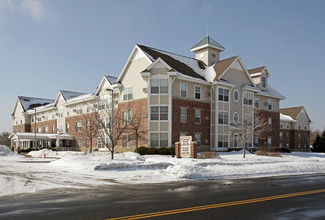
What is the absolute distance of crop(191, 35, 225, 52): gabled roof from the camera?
146 feet

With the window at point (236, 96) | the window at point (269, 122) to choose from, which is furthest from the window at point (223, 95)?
the window at point (269, 122)

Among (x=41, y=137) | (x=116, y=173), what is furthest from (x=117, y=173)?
(x=41, y=137)

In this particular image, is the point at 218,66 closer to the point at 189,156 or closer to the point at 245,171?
the point at 189,156

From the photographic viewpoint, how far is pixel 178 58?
134 ft

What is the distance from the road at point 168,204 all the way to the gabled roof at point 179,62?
84.5 ft

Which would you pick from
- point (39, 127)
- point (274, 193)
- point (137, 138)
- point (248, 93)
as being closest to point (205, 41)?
point (248, 93)

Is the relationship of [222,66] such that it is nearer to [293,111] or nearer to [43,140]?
[293,111]

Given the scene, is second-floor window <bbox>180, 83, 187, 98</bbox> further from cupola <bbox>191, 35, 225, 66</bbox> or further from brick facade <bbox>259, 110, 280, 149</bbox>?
brick facade <bbox>259, 110, 280, 149</bbox>

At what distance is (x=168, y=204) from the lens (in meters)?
9.30

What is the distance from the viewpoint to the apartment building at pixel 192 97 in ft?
114

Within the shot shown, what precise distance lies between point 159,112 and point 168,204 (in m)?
25.7

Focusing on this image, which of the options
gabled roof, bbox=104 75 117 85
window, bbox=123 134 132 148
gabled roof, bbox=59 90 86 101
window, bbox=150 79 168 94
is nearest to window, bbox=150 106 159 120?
window, bbox=150 79 168 94

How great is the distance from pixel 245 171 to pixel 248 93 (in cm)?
2434

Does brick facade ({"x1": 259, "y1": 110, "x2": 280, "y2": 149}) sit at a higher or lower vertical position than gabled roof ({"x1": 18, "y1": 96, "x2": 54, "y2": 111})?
lower
